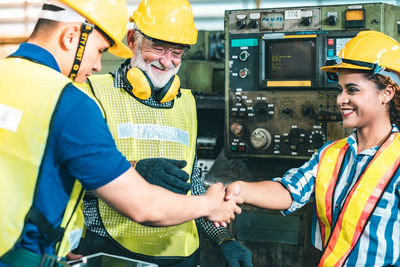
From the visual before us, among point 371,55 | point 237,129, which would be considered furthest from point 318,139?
point 371,55

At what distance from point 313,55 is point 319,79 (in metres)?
0.12

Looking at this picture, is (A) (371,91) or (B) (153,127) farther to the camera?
(B) (153,127)

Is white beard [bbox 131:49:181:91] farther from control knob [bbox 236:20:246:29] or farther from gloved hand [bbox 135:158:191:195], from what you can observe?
control knob [bbox 236:20:246:29]

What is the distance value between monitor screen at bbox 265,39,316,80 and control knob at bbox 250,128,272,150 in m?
0.27

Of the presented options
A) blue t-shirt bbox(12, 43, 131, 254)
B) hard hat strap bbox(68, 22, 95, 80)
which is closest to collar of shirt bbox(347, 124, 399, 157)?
blue t-shirt bbox(12, 43, 131, 254)

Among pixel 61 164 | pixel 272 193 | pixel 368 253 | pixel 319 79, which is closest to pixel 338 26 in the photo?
pixel 319 79

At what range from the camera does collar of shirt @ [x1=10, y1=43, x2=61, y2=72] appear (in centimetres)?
108

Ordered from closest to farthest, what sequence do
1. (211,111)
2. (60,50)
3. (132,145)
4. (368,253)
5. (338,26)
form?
(60,50)
(368,253)
(132,145)
(338,26)
(211,111)

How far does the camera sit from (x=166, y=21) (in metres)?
1.66

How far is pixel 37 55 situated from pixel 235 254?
102 cm

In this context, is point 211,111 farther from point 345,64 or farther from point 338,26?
point 345,64

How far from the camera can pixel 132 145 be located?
155 cm

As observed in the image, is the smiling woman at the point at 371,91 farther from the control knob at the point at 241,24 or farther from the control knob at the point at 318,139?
the control knob at the point at 241,24

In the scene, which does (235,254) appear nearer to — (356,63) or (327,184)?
(327,184)
